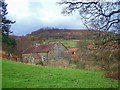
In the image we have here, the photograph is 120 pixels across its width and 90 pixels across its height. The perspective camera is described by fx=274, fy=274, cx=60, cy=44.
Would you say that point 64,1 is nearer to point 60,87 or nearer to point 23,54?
→ point 60,87

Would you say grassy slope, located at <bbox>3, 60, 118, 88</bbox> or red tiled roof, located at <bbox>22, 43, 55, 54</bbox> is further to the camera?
red tiled roof, located at <bbox>22, 43, 55, 54</bbox>

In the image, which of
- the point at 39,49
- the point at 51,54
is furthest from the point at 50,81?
the point at 39,49

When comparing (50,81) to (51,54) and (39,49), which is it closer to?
(51,54)

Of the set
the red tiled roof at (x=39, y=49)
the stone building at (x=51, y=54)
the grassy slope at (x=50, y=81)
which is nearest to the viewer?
the grassy slope at (x=50, y=81)

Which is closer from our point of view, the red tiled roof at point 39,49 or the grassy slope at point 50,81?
the grassy slope at point 50,81

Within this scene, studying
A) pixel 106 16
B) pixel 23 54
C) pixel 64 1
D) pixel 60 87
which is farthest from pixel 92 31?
pixel 23 54

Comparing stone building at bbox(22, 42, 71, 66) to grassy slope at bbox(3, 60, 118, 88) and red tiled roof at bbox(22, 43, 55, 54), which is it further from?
grassy slope at bbox(3, 60, 118, 88)

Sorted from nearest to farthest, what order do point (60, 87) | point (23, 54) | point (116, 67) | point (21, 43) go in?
point (60, 87) → point (116, 67) → point (23, 54) → point (21, 43)

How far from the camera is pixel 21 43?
6462 cm

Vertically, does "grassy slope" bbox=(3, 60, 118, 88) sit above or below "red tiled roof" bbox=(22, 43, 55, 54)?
below

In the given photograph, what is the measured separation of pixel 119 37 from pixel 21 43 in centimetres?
5171

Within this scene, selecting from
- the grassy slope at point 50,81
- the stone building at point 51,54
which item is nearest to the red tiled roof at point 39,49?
the stone building at point 51,54

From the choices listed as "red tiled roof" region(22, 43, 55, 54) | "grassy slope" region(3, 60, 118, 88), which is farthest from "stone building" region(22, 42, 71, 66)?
"grassy slope" region(3, 60, 118, 88)

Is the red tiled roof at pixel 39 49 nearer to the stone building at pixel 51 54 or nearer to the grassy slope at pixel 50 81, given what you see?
the stone building at pixel 51 54
